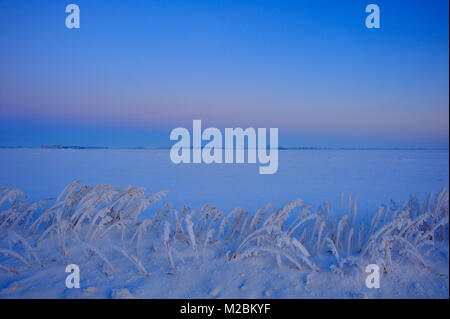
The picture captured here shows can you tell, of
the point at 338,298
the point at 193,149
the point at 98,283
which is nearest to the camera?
the point at 338,298

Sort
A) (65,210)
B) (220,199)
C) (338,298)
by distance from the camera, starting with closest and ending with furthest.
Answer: (338,298)
(65,210)
(220,199)

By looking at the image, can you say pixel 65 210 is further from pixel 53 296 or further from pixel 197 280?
pixel 197 280

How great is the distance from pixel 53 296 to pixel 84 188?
3.77ft

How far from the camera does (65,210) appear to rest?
2.49 m

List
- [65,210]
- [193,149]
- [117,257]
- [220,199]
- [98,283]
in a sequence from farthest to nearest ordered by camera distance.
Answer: [220,199] < [65,210] < [193,149] < [117,257] < [98,283]

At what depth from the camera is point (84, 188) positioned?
2578mm

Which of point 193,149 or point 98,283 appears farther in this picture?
point 193,149

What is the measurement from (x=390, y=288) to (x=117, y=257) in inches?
69.4

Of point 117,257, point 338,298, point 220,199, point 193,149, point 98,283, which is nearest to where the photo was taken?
point 338,298

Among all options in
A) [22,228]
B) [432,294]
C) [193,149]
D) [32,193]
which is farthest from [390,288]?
[32,193]

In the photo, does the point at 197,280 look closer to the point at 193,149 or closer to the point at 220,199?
the point at 193,149

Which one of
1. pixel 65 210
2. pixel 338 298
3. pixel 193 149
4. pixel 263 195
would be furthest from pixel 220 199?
pixel 338 298
